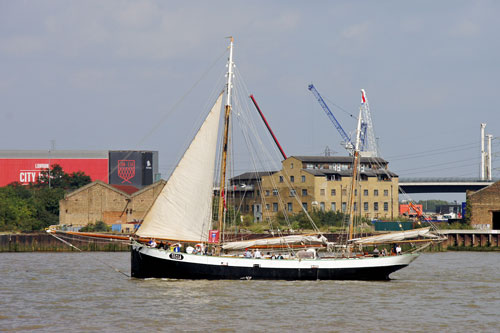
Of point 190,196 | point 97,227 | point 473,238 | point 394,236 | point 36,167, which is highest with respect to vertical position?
point 36,167

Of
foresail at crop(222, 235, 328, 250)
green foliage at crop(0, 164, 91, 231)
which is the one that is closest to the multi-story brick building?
green foliage at crop(0, 164, 91, 231)

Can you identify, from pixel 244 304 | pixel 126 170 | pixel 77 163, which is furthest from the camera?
pixel 77 163

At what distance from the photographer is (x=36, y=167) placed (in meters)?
190

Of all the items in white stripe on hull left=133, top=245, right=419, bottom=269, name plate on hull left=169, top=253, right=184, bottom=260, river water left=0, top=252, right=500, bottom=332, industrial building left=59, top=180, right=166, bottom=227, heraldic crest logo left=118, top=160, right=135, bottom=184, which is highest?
heraldic crest logo left=118, top=160, right=135, bottom=184

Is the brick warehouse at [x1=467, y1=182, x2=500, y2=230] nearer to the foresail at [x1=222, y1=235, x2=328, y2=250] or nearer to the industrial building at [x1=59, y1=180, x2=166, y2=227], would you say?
the industrial building at [x1=59, y1=180, x2=166, y2=227]

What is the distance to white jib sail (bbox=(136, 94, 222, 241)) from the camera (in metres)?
54.0

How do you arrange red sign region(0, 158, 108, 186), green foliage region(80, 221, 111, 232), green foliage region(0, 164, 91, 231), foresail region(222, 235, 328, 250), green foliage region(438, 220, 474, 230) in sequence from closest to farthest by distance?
foresail region(222, 235, 328, 250)
green foliage region(80, 221, 111, 232)
green foliage region(438, 220, 474, 230)
green foliage region(0, 164, 91, 231)
red sign region(0, 158, 108, 186)

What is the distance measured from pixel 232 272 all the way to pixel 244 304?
10235 mm

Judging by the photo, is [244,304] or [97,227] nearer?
[244,304]

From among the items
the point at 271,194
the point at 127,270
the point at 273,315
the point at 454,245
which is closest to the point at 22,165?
the point at 271,194

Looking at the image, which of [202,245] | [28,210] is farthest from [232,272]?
[28,210]

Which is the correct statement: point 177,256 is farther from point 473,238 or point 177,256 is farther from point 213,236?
point 473,238

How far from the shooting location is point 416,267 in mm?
72000

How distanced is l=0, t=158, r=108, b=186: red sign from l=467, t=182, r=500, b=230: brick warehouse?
9442 cm
